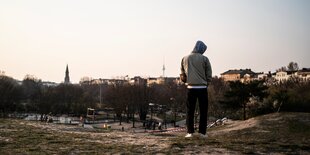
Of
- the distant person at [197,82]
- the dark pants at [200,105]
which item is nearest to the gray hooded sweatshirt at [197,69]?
the distant person at [197,82]

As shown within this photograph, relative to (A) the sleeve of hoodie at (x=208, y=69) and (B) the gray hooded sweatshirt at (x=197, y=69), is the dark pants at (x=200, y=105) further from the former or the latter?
(A) the sleeve of hoodie at (x=208, y=69)

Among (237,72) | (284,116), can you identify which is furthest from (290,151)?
(237,72)

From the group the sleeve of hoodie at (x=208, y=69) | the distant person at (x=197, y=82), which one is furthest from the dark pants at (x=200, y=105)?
the sleeve of hoodie at (x=208, y=69)

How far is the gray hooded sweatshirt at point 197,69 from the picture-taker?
9.46 meters

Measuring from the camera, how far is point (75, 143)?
26.2ft

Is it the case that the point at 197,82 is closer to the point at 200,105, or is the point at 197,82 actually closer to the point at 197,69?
the point at 197,69

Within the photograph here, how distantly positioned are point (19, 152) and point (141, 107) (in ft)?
237

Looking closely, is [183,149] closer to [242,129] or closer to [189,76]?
[189,76]

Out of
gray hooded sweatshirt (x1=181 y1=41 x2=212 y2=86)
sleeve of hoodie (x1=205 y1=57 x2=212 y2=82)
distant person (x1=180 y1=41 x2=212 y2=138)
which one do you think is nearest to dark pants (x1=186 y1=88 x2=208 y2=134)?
distant person (x1=180 y1=41 x2=212 y2=138)

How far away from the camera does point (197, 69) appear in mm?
9477

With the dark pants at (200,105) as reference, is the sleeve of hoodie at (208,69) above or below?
above

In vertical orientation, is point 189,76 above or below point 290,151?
above

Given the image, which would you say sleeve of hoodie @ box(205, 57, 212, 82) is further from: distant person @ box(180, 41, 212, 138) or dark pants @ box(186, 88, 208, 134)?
dark pants @ box(186, 88, 208, 134)

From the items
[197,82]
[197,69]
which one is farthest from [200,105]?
[197,69]
